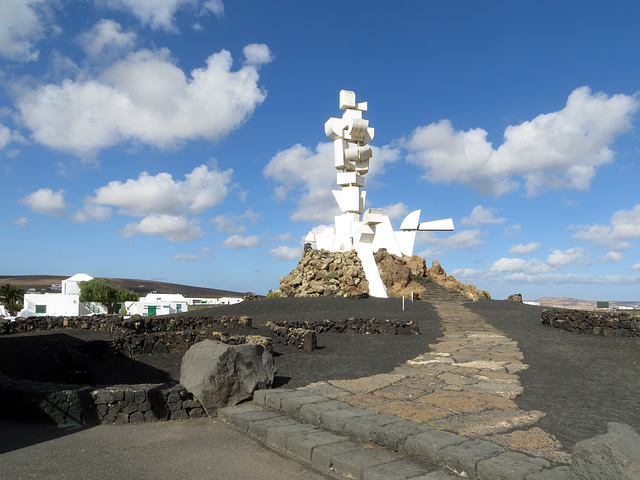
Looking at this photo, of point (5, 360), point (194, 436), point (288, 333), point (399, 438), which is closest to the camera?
point (399, 438)

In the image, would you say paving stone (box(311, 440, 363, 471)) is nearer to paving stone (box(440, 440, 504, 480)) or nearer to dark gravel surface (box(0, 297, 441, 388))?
paving stone (box(440, 440, 504, 480))

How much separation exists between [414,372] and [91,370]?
6196 millimetres

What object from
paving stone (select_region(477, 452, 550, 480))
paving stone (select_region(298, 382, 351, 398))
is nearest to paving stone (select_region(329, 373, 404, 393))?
paving stone (select_region(298, 382, 351, 398))

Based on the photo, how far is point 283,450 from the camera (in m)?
4.89

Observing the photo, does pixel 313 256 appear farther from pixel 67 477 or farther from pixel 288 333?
pixel 67 477

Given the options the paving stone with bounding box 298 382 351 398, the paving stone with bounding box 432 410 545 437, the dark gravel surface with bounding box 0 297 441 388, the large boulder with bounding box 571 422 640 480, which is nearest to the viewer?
the large boulder with bounding box 571 422 640 480

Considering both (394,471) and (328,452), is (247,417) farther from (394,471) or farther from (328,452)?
(394,471)

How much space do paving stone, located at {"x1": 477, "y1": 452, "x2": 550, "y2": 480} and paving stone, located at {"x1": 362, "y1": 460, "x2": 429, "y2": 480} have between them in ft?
1.66

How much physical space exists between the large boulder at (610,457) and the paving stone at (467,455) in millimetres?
795

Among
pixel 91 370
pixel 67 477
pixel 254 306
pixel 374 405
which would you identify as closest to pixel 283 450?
pixel 374 405

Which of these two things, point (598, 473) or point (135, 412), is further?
point (135, 412)

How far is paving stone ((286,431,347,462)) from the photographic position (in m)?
4.58

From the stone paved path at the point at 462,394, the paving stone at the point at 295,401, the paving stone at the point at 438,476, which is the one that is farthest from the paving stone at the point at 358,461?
the paving stone at the point at 295,401

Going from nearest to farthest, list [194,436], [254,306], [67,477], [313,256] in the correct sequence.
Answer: [67,477] < [194,436] < [254,306] < [313,256]
